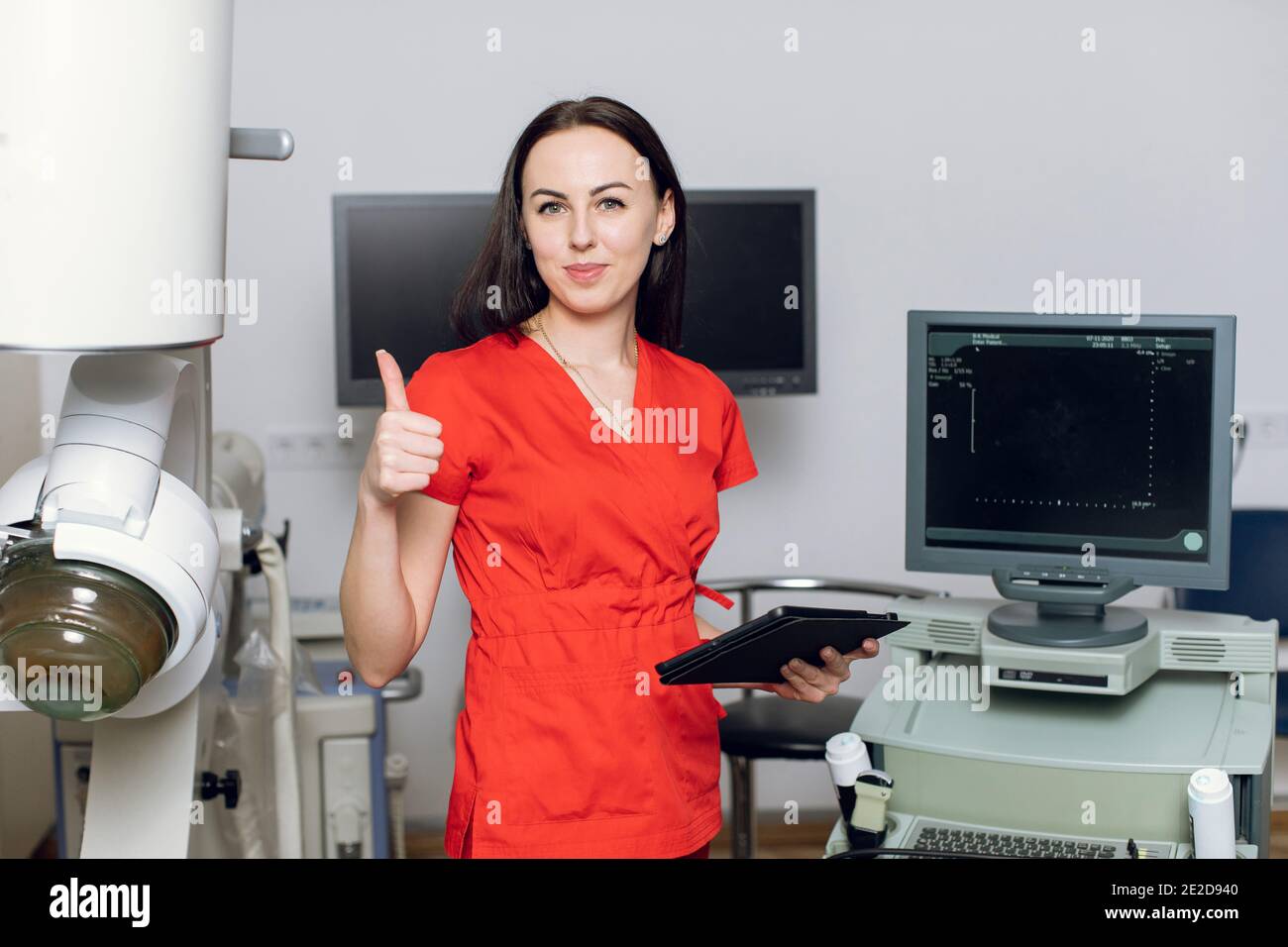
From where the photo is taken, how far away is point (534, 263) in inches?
49.1

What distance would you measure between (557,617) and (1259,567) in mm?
1795

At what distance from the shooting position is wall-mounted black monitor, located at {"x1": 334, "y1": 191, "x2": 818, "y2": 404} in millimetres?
2344

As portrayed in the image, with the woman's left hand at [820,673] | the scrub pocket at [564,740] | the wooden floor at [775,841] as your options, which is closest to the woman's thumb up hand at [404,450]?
the scrub pocket at [564,740]

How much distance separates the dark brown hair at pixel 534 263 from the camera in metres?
1.17

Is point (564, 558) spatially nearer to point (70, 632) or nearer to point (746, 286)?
point (70, 632)

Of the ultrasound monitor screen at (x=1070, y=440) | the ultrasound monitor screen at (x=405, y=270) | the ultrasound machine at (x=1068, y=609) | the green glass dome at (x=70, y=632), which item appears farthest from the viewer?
the ultrasound monitor screen at (x=405, y=270)

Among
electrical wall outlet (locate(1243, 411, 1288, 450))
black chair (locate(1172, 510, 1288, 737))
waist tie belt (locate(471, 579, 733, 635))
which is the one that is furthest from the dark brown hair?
electrical wall outlet (locate(1243, 411, 1288, 450))

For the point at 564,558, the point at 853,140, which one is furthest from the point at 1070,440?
the point at 853,140

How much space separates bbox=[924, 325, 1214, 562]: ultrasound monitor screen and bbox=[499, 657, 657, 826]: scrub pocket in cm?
52

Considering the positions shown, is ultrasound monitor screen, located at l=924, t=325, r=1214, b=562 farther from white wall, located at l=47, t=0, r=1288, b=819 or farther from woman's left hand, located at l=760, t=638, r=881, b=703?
white wall, located at l=47, t=0, r=1288, b=819

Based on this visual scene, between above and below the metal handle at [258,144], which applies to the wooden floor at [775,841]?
below

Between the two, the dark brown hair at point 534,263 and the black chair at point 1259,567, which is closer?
the dark brown hair at point 534,263

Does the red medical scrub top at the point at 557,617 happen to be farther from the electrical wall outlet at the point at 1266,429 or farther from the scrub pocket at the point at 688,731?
the electrical wall outlet at the point at 1266,429

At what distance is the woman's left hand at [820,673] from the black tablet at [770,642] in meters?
0.02
